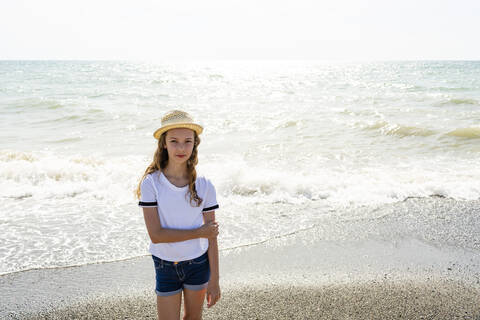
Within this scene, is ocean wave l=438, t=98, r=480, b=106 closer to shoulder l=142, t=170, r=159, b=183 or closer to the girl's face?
the girl's face

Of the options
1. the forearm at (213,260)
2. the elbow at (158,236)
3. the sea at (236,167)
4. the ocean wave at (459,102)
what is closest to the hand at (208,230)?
the forearm at (213,260)

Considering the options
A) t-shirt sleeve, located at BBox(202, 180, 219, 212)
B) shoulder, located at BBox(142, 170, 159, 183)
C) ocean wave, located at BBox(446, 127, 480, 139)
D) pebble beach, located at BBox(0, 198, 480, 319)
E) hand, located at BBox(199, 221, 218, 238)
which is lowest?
pebble beach, located at BBox(0, 198, 480, 319)

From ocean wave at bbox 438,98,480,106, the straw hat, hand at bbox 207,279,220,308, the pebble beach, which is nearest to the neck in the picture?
the straw hat

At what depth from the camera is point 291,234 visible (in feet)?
17.4

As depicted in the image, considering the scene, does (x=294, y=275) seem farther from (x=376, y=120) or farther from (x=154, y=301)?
(x=376, y=120)

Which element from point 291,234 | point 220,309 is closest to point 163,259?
point 220,309

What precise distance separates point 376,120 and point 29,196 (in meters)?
12.1

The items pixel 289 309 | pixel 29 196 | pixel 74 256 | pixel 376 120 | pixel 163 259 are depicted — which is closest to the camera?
pixel 163 259

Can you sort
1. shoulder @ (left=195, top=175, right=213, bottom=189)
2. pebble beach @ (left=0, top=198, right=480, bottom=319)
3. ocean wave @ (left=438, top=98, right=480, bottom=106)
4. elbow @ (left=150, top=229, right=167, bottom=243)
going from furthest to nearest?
ocean wave @ (left=438, top=98, right=480, bottom=106), pebble beach @ (left=0, top=198, right=480, bottom=319), shoulder @ (left=195, top=175, right=213, bottom=189), elbow @ (left=150, top=229, right=167, bottom=243)

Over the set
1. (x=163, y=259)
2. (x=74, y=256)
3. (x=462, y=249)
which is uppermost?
(x=163, y=259)

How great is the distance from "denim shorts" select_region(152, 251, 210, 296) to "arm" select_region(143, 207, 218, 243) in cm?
17

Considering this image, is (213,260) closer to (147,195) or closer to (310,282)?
(147,195)

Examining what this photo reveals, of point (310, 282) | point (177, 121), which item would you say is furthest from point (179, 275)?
point (310, 282)

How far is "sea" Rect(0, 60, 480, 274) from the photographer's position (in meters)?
5.40
